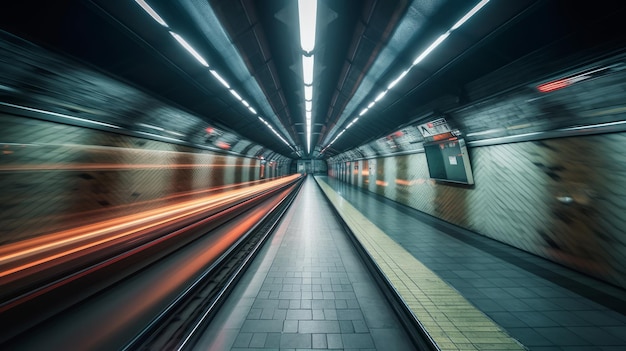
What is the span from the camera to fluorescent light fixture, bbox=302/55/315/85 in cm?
429

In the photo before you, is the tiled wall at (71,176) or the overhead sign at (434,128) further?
the overhead sign at (434,128)

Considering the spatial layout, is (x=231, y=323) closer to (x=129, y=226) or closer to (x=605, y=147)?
(x=129, y=226)

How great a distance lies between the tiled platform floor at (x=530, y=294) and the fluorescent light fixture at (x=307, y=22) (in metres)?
4.78

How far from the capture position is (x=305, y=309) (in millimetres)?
2717

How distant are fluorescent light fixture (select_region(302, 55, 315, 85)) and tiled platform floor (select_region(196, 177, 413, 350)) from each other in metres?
4.47

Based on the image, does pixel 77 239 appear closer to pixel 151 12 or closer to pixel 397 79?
pixel 151 12

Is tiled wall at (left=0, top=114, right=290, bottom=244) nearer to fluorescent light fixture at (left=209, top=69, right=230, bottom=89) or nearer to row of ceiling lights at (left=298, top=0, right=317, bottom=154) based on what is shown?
fluorescent light fixture at (left=209, top=69, right=230, bottom=89)

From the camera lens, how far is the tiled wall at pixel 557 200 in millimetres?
3125

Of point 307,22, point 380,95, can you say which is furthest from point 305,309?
point 380,95

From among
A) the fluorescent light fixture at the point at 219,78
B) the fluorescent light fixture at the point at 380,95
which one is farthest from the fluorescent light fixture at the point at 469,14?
the fluorescent light fixture at the point at 219,78

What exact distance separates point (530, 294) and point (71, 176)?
904 centimetres

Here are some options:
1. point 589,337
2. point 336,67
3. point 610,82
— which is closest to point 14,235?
point 336,67

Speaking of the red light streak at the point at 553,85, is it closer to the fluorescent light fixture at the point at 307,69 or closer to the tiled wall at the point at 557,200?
the tiled wall at the point at 557,200

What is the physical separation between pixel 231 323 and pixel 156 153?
6.52 metres
